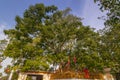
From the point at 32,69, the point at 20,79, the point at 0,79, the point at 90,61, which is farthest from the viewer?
the point at 0,79

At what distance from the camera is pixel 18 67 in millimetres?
30172

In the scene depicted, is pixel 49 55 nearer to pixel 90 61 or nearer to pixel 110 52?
pixel 90 61

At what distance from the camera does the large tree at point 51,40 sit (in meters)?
31.0

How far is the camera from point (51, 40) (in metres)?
32.8

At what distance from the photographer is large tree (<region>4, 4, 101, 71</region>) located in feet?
102

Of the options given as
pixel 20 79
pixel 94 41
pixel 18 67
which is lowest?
pixel 20 79

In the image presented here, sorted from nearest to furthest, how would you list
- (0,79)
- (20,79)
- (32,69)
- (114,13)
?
1. (114,13)
2. (20,79)
3. (32,69)
4. (0,79)

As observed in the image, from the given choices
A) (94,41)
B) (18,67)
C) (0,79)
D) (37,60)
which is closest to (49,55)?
(37,60)

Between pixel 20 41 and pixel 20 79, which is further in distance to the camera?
pixel 20 41

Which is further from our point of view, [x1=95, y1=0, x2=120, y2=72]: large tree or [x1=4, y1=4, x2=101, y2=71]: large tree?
[x1=4, y1=4, x2=101, y2=71]: large tree

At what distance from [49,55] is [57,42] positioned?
107 inches

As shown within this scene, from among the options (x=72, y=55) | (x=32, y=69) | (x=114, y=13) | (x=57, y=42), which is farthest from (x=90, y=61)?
(x=114, y=13)

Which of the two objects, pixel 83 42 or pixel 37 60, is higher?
pixel 83 42

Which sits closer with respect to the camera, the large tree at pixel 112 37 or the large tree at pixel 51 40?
the large tree at pixel 112 37
